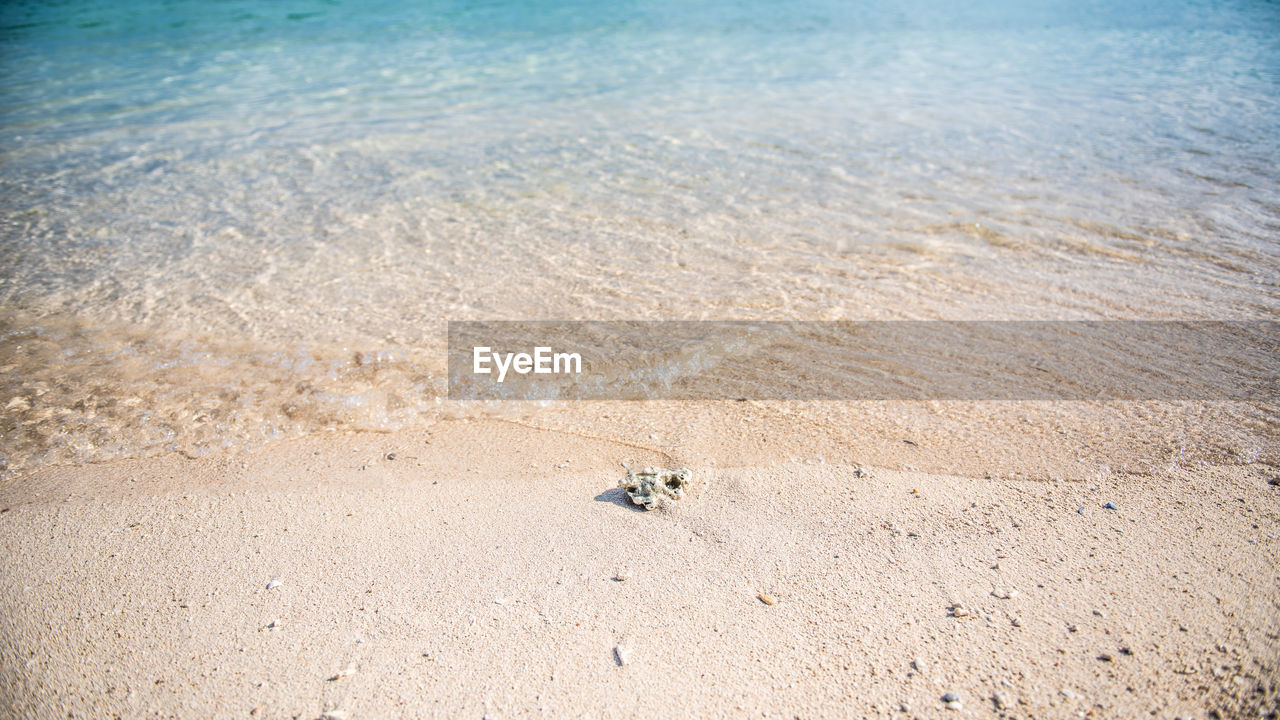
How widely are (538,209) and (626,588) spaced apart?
3592 mm

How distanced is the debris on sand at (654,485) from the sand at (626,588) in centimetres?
4

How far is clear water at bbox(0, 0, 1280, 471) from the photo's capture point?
321 centimetres

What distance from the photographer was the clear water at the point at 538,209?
321 cm

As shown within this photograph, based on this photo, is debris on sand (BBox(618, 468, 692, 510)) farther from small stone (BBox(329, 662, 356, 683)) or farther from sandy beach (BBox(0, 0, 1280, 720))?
small stone (BBox(329, 662, 356, 683))

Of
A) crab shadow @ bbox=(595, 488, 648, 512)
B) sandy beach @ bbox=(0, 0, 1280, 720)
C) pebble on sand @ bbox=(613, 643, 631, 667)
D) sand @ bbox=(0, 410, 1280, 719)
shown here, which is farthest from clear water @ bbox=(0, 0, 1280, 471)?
pebble on sand @ bbox=(613, 643, 631, 667)

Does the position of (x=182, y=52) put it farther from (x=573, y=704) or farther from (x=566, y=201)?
(x=573, y=704)

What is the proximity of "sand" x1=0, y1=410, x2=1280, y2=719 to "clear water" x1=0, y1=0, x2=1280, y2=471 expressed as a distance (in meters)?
0.57

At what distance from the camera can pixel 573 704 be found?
1613mm

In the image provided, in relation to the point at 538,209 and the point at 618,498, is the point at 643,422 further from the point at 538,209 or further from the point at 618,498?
the point at 538,209

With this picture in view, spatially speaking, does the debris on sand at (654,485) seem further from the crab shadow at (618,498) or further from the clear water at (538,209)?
the clear water at (538,209)

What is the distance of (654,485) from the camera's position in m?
2.28

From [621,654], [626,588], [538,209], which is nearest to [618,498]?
[626,588]

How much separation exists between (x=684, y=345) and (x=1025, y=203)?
3172 millimetres

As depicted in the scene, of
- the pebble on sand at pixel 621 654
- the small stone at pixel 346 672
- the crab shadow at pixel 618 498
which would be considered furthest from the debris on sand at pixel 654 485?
the small stone at pixel 346 672
